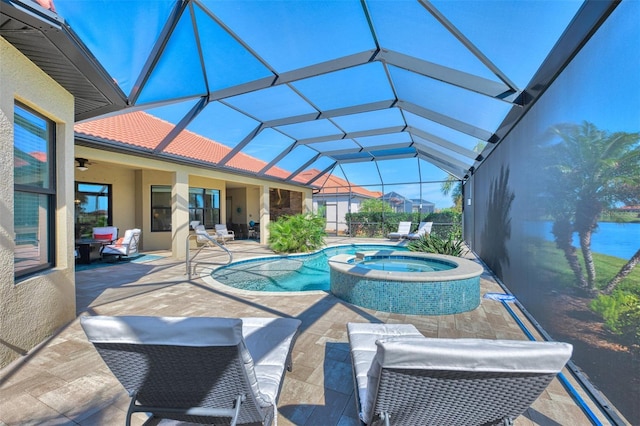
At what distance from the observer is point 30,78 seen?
3.05 metres

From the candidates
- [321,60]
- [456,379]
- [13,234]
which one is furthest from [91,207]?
[456,379]

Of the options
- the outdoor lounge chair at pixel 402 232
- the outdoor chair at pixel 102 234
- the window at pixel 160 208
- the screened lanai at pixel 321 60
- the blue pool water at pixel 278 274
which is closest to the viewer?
the screened lanai at pixel 321 60

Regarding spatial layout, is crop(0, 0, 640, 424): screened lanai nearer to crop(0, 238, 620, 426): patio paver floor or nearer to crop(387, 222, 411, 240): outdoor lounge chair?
crop(0, 238, 620, 426): patio paver floor

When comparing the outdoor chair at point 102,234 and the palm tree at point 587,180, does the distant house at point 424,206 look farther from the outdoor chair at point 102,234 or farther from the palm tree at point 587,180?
the outdoor chair at point 102,234

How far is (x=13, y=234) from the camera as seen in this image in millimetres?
2787

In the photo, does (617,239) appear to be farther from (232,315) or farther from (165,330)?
(232,315)

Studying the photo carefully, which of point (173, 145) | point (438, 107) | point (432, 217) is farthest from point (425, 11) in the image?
point (432, 217)

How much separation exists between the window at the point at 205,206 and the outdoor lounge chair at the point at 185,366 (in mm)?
11506

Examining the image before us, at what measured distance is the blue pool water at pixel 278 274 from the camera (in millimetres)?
6691

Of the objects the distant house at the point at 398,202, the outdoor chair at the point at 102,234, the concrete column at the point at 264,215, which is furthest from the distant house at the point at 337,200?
the outdoor chair at the point at 102,234

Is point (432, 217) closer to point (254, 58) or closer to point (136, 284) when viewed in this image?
point (254, 58)

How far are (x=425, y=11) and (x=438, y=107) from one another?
10.5 feet

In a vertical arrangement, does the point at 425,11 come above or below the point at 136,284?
above

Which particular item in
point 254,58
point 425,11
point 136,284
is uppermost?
point 254,58
